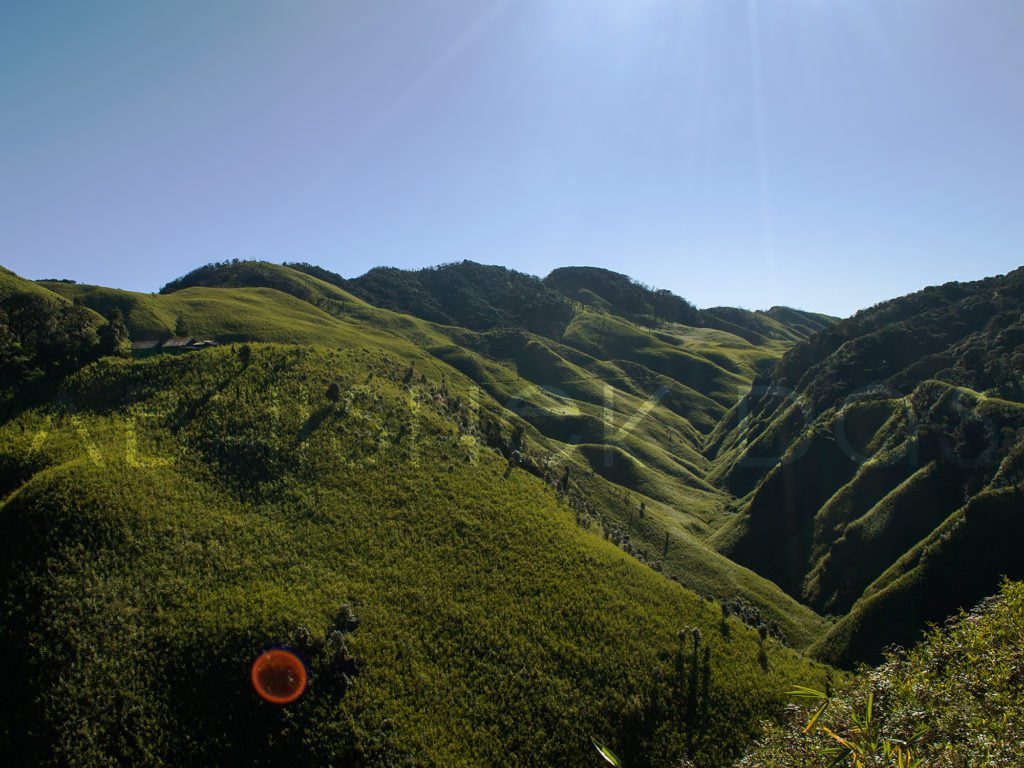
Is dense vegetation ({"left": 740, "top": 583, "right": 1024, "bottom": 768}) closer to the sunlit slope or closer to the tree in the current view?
the sunlit slope

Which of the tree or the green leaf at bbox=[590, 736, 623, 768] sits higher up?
the tree

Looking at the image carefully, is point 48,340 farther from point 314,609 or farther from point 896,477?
point 896,477

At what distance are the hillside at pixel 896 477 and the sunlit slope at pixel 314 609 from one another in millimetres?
27506

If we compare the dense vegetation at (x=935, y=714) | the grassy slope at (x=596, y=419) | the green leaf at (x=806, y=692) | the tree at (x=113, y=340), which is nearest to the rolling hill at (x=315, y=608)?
the tree at (x=113, y=340)

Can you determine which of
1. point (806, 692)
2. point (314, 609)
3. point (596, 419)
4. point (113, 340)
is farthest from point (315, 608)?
point (596, 419)

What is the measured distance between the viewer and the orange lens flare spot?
31766mm

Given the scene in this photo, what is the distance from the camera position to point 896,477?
84125 millimetres

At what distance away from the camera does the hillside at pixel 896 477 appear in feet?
200

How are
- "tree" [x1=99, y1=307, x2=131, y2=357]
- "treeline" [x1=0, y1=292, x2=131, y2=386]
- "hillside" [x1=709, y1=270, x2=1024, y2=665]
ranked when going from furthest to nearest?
"tree" [x1=99, y1=307, x2=131, y2=357], "hillside" [x1=709, y1=270, x2=1024, y2=665], "treeline" [x1=0, y1=292, x2=131, y2=386]

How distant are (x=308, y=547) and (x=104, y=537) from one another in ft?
46.5

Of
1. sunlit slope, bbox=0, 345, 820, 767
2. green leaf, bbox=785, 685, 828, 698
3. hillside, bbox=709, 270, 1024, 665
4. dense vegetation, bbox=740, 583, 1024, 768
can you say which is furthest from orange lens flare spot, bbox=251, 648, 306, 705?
hillside, bbox=709, 270, 1024, 665

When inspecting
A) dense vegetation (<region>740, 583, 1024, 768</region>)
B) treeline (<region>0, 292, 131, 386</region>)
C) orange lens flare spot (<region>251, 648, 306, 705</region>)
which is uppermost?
treeline (<region>0, 292, 131, 386</region>)

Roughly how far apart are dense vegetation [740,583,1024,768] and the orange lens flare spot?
26008 mm

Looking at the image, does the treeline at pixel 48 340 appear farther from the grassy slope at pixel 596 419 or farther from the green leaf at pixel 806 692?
the green leaf at pixel 806 692
